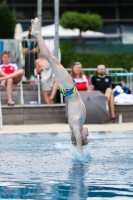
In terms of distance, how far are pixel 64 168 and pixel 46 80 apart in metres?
7.30

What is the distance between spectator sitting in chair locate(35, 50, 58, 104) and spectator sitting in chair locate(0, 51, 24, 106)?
0.51m

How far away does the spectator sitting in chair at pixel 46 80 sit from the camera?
49.0 ft

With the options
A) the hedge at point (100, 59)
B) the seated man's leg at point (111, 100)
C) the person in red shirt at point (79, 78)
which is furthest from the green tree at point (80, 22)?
the seated man's leg at point (111, 100)

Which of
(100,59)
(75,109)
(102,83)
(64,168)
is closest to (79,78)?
(102,83)

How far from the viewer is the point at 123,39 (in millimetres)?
35719

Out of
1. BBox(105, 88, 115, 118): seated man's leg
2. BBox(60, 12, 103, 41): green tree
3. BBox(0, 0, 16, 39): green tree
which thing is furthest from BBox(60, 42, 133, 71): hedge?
BBox(105, 88, 115, 118): seated man's leg

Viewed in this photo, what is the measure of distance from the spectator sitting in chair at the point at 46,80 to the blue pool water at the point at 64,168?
3.48 m

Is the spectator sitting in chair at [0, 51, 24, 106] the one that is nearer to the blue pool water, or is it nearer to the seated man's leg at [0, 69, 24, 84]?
the seated man's leg at [0, 69, 24, 84]

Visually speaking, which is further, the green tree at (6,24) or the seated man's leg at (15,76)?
the green tree at (6,24)

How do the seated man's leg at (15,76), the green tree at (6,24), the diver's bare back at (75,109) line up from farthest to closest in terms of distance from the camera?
the green tree at (6,24) < the seated man's leg at (15,76) < the diver's bare back at (75,109)

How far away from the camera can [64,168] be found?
7.80 meters

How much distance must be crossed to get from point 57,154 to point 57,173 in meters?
1.73

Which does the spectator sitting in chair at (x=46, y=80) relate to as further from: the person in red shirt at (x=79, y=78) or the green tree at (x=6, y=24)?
the green tree at (x=6, y=24)

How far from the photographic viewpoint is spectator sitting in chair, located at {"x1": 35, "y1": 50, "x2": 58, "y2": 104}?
14.9m
